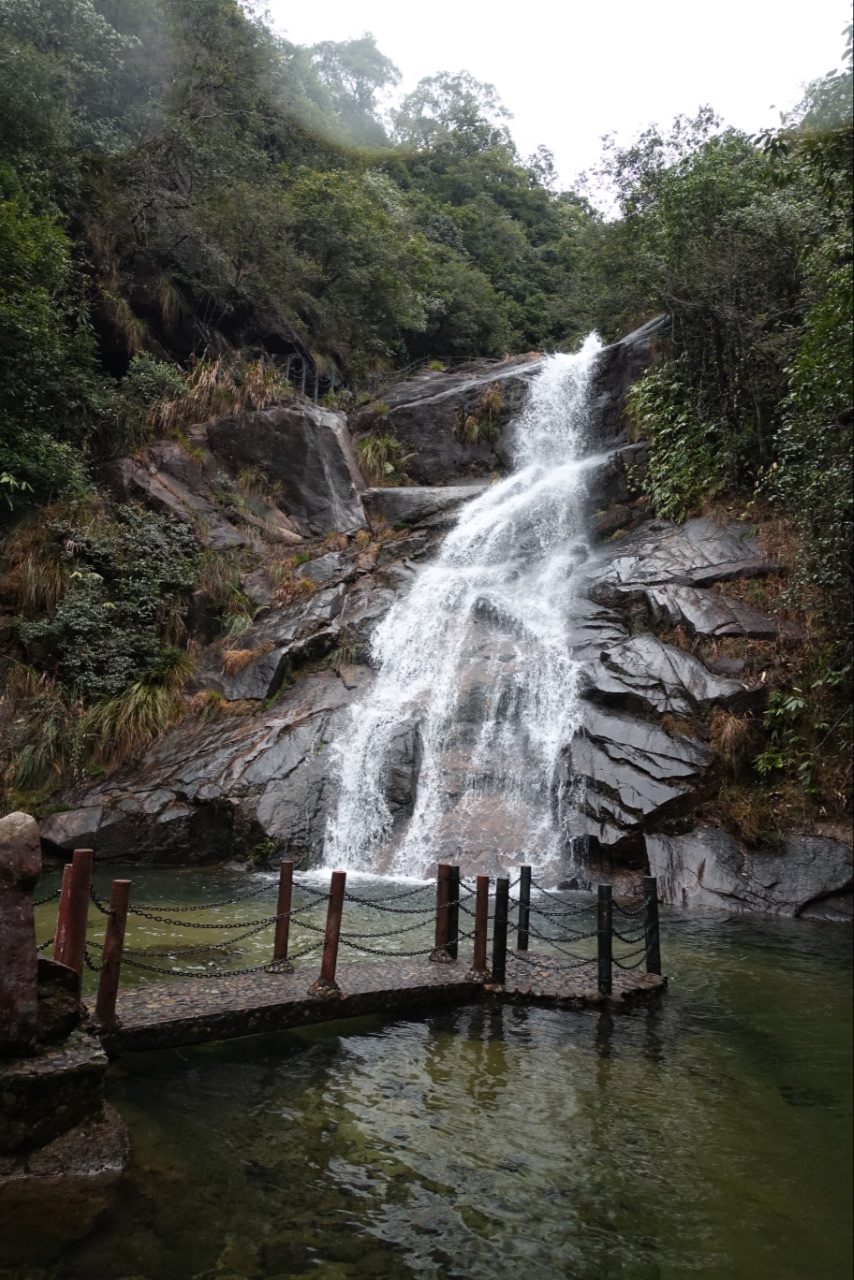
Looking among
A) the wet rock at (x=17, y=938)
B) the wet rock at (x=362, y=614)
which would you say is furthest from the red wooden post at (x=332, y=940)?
the wet rock at (x=362, y=614)

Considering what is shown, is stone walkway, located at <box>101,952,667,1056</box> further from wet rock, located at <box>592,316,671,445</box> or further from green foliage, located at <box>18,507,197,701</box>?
wet rock, located at <box>592,316,671,445</box>

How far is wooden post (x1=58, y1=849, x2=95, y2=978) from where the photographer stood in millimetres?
5125

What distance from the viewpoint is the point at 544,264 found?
115 feet

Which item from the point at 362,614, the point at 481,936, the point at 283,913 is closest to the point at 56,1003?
the point at 283,913

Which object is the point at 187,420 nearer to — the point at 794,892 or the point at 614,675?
the point at 614,675

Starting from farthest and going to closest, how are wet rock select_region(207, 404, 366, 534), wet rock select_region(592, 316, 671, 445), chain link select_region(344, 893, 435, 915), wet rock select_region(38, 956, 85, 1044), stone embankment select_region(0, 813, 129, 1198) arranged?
wet rock select_region(592, 316, 671, 445) → wet rock select_region(207, 404, 366, 534) → chain link select_region(344, 893, 435, 915) → wet rock select_region(38, 956, 85, 1044) → stone embankment select_region(0, 813, 129, 1198)

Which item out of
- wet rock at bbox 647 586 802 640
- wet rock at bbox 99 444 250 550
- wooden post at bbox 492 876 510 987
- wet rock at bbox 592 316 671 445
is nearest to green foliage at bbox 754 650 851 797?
wet rock at bbox 647 586 802 640

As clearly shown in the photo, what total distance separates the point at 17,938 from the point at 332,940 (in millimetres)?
2582

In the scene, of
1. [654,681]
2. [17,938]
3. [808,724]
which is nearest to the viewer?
[17,938]

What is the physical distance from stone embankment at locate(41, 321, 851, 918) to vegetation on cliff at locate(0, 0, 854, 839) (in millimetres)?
779

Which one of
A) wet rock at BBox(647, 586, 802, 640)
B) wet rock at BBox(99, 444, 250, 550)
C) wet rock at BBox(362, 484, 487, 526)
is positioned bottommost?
wet rock at BBox(647, 586, 802, 640)

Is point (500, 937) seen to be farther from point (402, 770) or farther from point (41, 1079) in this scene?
point (402, 770)

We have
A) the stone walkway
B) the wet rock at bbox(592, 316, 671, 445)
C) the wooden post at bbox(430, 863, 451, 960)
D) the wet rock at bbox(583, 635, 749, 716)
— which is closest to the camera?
the stone walkway

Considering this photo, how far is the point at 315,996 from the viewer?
6.17m
